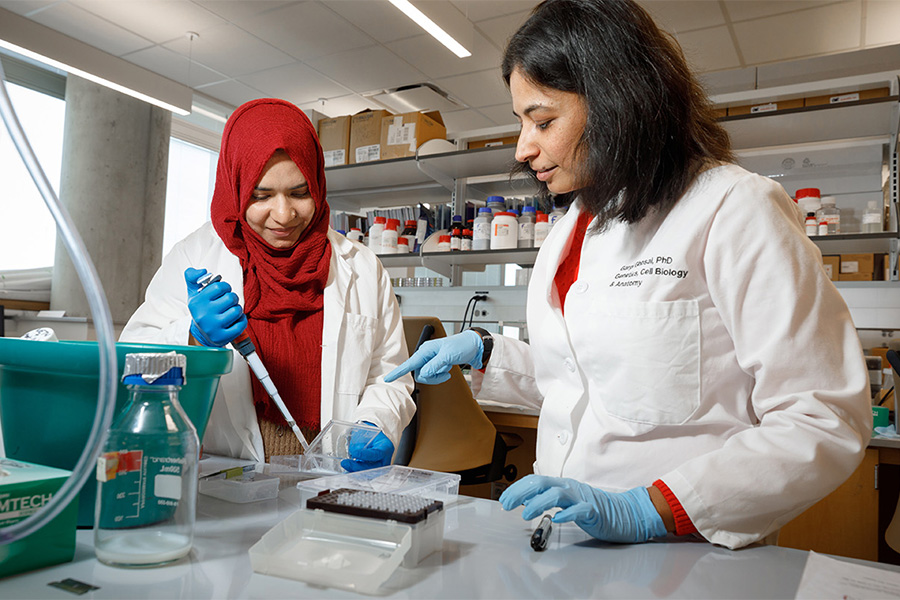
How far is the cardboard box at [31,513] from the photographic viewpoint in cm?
55

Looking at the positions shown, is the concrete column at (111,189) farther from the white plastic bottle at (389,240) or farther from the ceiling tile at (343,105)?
the white plastic bottle at (389,240)

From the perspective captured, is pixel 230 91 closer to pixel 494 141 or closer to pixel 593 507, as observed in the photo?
pixel 494 141

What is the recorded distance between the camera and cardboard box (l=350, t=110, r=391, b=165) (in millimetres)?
3668

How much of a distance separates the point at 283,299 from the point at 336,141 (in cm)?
254

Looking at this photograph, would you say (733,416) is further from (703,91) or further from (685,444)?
(703,91)

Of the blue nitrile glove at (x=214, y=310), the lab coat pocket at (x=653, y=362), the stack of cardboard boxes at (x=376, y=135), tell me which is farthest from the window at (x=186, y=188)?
the lab coat pocket at (x=653, y=362)

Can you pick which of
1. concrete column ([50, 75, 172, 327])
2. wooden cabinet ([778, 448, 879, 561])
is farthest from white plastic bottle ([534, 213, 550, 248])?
concrete column ([50, 75, 172, 327])

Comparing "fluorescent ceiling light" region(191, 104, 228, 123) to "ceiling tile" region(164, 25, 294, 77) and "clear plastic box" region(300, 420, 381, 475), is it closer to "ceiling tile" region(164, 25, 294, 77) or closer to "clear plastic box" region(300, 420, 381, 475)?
"ceiling tile" region(164, 25, 294, 77)

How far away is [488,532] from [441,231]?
2.84m

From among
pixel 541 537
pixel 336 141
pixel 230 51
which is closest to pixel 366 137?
pixel 336 141

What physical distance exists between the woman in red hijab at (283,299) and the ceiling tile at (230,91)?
438 cm

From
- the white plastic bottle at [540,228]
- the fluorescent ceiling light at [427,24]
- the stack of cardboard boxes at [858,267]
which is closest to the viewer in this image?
the stack of cardboard boxes at [858,267]

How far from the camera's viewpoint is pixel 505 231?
3148 mm

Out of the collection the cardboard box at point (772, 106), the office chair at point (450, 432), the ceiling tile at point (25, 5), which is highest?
the ceiling tile at point (25, 5)
